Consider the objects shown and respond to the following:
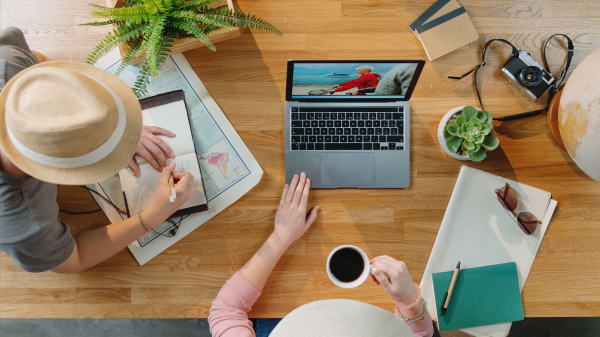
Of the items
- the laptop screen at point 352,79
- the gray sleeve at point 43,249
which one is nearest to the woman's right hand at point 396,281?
the laptop screen at point 352,79

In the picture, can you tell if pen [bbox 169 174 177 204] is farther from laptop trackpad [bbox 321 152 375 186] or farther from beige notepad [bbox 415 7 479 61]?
beige notepad [bbox 415 7 479 61]

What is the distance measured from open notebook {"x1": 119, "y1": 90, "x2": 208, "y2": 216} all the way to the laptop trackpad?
1.15ft

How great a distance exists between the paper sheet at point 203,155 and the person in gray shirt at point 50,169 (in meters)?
0.07

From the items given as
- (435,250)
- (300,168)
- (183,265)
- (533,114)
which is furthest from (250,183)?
(533,114)

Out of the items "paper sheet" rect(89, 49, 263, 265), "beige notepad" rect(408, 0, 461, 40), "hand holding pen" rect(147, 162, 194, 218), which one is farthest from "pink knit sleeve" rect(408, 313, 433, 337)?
"beige notepad" rect(408, 0, 461, 40)

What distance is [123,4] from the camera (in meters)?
1.00

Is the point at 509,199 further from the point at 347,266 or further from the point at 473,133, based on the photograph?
the point at 347,266

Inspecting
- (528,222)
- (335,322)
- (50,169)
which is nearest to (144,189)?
(50,169)

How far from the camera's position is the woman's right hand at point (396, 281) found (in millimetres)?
967

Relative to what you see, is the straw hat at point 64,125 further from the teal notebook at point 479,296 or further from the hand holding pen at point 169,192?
the teal notebook at point 479,296

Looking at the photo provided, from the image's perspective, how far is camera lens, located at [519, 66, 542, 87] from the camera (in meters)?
1.07

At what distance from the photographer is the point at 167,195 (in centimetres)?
101

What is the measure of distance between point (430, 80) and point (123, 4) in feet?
2.83

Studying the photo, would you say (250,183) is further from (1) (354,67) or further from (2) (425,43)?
(2) (425,43)
